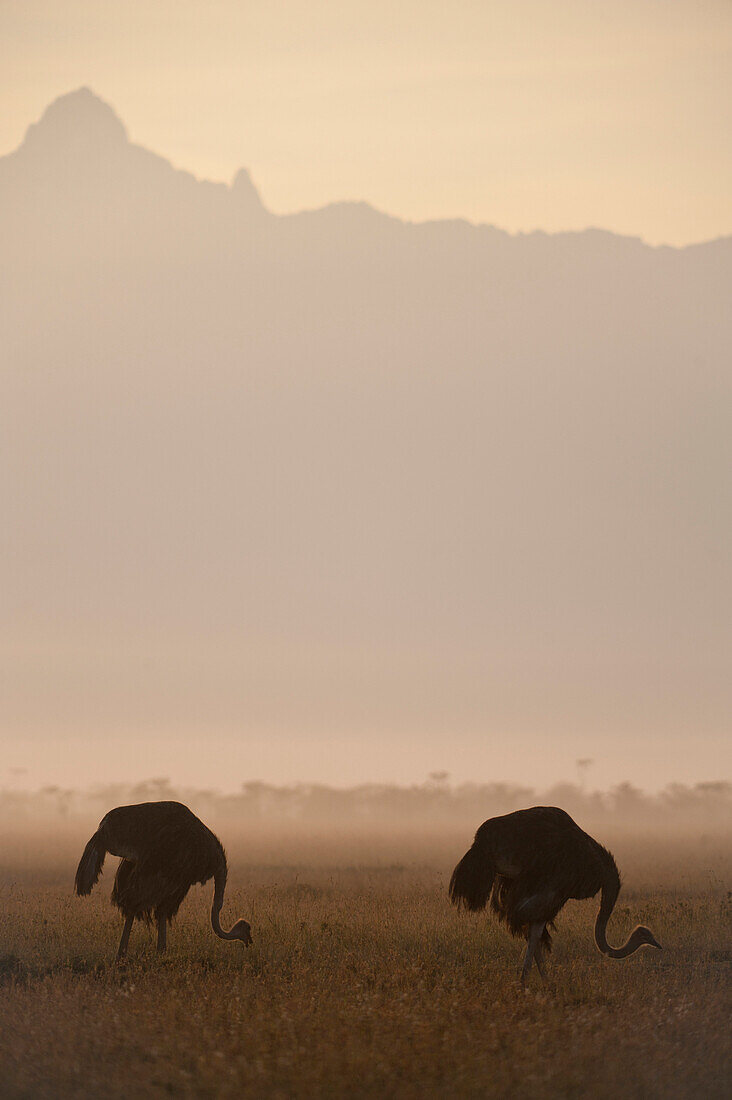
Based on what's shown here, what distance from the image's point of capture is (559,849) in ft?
42.2

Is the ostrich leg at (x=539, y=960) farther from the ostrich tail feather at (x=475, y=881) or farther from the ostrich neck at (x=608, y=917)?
the ostrich tail feather at (x=475, y=881)

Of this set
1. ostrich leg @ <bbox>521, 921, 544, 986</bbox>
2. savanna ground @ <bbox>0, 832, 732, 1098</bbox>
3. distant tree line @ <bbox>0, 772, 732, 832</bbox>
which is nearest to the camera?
savanna ground @ <bbox>0, 832, 732, 1098</bbox>

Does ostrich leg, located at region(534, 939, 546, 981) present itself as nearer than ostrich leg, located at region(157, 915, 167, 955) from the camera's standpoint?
Yes

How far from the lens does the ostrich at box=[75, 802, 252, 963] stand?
13.4m

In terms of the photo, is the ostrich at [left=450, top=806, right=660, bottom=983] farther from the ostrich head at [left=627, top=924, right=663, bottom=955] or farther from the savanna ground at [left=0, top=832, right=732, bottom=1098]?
the savanna ground at [left=0, top=832, right=732, bottom=1098]

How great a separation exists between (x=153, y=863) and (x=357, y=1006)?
3.85 metres

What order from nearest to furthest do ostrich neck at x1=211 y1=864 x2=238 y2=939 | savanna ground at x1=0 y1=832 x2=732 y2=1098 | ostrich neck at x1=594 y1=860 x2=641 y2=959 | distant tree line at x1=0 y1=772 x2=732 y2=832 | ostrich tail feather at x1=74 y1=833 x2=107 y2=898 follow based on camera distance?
savanna ground at x1=0 y1=832 x2=732 y2=1098 → ostrich neck at x1=594 y1=860 x2=641 y2=959 → ostrich neck at x1=211 y1=864 x2=238 y2=939 → ostrich tail feather at x1=74 y1=833 x2=107 y2=898 → distant tree line at x1=0 y1=772 x2=732 y2=832

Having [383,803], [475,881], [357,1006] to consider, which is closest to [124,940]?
[357,1006]

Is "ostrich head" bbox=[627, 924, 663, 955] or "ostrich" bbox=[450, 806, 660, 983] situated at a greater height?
"ostrich" bbox=[450, 806, 660, 983]

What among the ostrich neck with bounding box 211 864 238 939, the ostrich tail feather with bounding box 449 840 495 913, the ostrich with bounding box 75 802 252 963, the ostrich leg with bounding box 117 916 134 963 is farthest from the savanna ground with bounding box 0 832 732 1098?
the ostrich tail feather with bounding box 449 840 495 913

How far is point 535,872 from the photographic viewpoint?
12789 mm

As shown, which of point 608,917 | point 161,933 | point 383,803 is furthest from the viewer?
point 383,803

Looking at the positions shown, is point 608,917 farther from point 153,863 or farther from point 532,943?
point 153,863

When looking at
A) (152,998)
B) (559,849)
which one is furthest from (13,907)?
(559,849)
